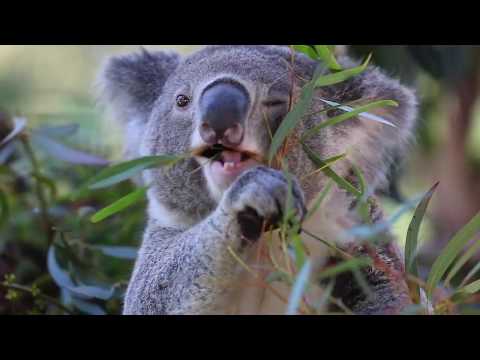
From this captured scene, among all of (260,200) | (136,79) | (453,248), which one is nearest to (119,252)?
(136,79)

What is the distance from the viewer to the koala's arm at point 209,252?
181 cm

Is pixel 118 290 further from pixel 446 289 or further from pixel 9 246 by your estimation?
pixel 446 289

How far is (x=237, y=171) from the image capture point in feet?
6.71

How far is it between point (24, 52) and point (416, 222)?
21.8ft

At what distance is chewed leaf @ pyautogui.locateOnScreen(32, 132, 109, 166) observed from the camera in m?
3.03

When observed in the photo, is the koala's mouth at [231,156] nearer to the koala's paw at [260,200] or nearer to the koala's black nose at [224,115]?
the koala's black nose at [224,115]

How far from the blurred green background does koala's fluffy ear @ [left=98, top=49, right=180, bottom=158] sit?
0.15 m

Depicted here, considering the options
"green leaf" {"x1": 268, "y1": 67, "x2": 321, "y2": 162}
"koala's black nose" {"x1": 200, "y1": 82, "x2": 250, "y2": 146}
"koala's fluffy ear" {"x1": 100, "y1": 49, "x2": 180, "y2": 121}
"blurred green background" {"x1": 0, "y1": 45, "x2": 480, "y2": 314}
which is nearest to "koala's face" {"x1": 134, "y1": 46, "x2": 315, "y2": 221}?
"koala's black nose" {"x1": 200, "y1": 82, "x2": 250, "y2": 146}

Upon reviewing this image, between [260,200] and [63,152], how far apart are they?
1496 mm

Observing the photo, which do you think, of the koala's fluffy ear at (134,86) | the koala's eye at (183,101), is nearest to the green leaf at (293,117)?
the koala's eye at (183,101)

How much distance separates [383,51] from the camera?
374cm

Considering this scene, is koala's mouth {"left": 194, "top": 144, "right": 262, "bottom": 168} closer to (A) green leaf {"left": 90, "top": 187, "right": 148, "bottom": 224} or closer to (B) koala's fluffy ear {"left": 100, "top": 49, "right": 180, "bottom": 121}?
(A) green leaf {"left": 90, "top": 187, "right": 148, "bottom": 224}

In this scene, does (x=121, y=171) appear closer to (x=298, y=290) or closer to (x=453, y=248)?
(x=298, y=290)
